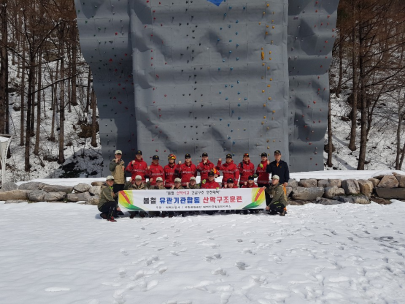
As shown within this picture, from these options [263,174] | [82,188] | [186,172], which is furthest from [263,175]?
[82,188]

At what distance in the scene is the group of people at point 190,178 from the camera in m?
7.93

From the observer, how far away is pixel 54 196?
949cm

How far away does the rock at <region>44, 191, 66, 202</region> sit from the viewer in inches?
373

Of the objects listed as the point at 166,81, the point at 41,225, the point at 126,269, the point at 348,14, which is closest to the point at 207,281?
the point at 126,269

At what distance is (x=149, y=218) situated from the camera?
7.72 metres

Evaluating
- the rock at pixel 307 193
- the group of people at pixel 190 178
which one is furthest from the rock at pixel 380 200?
the group of people at pixel 190 178

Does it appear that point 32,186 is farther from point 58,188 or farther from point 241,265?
point 241,265

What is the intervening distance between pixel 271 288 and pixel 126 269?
6.16ft

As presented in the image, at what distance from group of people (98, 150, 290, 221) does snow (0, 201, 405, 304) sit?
1.74 feet

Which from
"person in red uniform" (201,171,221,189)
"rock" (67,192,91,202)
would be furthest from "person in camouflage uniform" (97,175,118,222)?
"person in red uniform" (201,171,221,189)

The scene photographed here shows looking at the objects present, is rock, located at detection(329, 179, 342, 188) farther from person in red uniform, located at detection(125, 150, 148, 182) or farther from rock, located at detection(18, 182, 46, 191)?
rock, located at detection(18, 182, 46, 191)

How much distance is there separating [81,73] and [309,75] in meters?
13.0

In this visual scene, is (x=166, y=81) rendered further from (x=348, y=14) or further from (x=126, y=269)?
(x=348, y=14)

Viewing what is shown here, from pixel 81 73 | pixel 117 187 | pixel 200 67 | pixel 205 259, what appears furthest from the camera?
pixel 81 73
